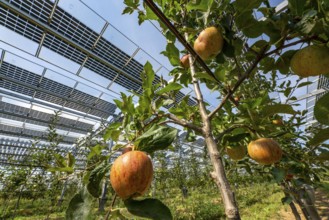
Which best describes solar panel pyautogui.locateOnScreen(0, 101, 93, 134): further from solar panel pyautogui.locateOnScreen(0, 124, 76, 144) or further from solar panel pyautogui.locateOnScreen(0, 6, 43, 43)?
solar panel pyautogui.locateOnScreen(0, 6, 43, 43)

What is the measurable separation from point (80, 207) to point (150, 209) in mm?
156

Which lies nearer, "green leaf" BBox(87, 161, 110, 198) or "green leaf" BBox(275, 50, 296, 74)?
"green leaf" BBox(87, 161, 110, 198)

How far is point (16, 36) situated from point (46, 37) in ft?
2.46

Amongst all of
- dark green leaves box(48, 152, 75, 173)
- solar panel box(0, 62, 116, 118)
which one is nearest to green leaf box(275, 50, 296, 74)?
dark green leaves box(48, 152, 75, 173)

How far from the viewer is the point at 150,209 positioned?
0.39 m

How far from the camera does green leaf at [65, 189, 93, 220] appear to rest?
42cm

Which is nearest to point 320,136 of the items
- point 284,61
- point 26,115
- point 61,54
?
point 284,61

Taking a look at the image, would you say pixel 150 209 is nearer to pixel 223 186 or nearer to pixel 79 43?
pixel 223 186

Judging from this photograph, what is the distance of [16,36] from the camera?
17.1ft

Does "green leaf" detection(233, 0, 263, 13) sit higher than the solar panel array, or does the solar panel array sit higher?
the solar panel array

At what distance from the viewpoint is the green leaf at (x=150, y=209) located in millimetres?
381

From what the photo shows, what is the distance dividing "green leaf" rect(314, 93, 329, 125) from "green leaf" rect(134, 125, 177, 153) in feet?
1.11

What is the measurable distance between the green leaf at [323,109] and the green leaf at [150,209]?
16.2 inches

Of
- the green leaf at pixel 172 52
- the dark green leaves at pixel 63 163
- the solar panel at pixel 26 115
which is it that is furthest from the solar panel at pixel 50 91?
the dark green leaves at pixel 63 163
